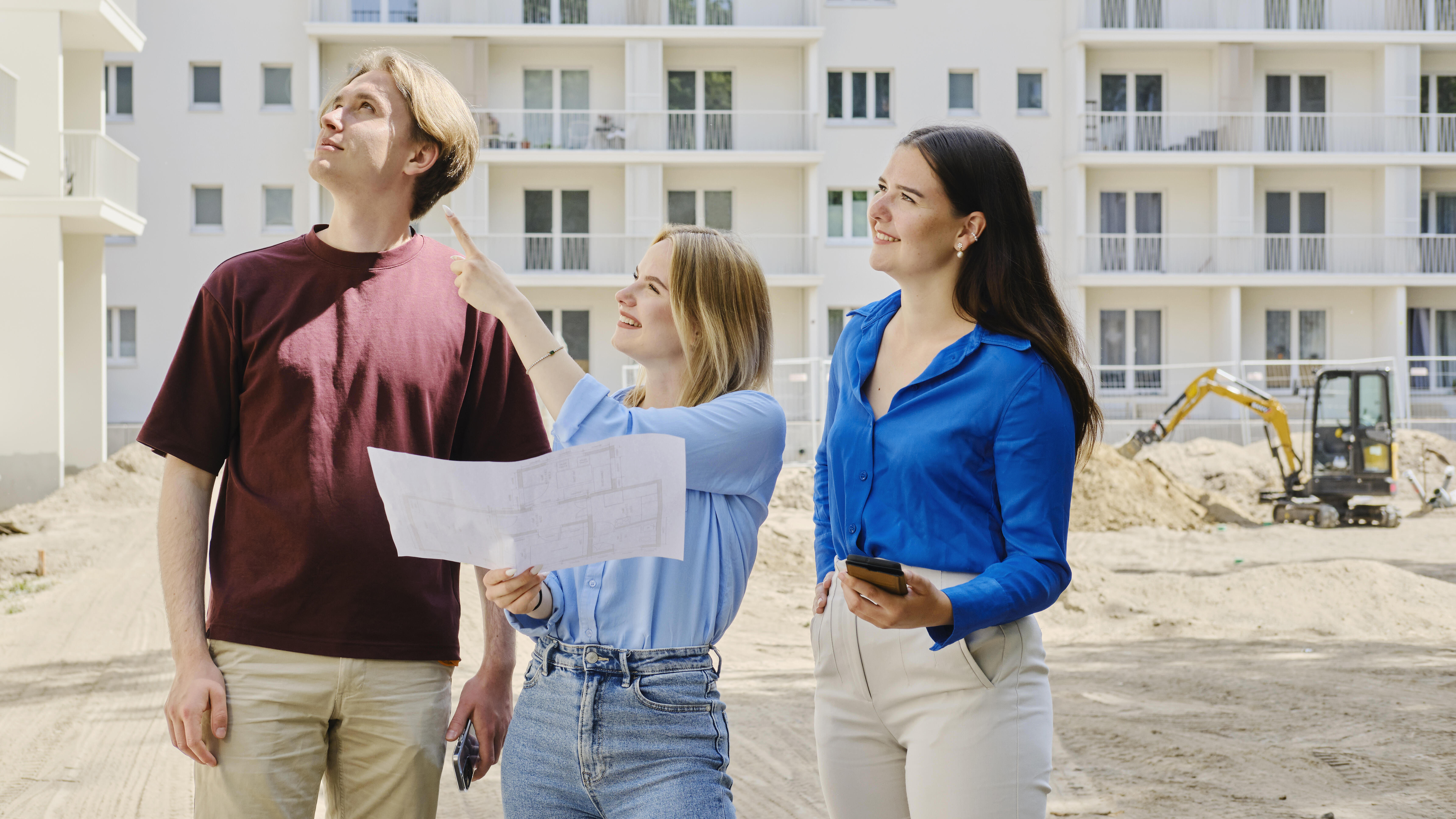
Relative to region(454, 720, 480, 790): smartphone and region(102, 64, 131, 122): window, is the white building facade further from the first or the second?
region(454, 720, 480, 790): smartphone

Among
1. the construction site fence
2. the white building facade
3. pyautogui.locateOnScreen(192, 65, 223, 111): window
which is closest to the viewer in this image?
the construction site fence

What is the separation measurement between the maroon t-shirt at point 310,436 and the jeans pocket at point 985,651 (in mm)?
1070

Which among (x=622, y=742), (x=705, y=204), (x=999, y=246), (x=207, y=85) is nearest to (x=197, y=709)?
(x=622, y=742)

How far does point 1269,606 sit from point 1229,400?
1762 centimetres

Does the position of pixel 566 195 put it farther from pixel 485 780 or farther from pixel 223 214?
pixel 485 780

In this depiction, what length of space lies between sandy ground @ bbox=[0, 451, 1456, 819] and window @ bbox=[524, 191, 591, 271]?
14.2 m

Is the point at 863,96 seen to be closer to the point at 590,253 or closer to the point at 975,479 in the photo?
the point at 590,253

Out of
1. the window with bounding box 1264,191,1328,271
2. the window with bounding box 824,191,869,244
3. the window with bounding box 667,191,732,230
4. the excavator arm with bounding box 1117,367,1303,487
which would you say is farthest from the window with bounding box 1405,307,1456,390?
the window with bounding box 667,191,732,230

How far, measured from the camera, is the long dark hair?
2.42 meters

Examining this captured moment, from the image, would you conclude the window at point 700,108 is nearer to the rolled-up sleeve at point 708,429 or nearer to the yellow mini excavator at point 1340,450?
the yellow mini excavator at point 1340,450

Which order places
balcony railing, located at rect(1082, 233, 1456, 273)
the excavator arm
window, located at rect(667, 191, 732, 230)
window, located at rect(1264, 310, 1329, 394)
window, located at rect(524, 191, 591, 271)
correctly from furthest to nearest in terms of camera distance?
window, located at rect(1264, 310, 1329, 394) < balcony railing, located at rect(1082, 233, 1456, 273) < window, located at rect(667, 191, 732, 230) < window, located at rect(524, 191, 591, 271) < the excavator arm

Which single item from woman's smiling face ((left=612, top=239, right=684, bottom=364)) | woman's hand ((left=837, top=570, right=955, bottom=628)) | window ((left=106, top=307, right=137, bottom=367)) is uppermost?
window ((left=106, top=307, right=137, bottom=367))

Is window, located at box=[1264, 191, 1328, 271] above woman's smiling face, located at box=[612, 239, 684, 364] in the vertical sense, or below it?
above

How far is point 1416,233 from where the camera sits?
2956 centimetres
